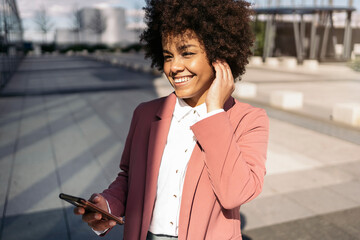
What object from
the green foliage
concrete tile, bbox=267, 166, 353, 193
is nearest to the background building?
the green foliage

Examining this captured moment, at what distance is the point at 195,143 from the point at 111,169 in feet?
13.9

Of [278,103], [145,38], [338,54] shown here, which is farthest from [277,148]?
[338,54]

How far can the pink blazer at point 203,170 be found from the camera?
4.57 feet

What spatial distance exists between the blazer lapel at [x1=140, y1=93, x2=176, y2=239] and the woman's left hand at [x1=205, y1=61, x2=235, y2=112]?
0.29m

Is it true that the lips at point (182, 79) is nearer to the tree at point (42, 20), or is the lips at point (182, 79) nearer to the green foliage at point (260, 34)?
the green foliage at point (260, 34)

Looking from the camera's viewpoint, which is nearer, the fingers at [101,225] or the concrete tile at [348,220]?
the fingers at [101,225]

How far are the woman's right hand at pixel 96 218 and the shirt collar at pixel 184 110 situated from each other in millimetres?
528

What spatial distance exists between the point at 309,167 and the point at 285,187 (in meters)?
1.00

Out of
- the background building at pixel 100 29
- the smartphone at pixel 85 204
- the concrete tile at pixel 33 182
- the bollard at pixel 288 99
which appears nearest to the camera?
the smartphone at pixel 85 204

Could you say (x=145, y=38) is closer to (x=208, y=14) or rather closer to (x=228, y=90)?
(x=208, y=14)

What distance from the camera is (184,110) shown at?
1689 mm

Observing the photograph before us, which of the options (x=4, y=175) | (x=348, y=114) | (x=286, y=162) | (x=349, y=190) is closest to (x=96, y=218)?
(x=349, y=190)

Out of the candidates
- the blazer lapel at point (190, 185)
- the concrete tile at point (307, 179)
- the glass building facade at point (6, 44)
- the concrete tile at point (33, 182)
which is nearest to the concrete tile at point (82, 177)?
the concrete tile at point (33, 182)

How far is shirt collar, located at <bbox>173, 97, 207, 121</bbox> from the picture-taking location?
5.50ft
